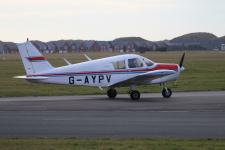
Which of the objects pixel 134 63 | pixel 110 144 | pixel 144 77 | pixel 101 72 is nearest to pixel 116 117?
pixel 110 144

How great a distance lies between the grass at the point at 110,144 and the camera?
11148mm

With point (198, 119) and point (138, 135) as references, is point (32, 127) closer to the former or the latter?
point (138, 135)

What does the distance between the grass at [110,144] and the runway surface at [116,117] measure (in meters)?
1.05

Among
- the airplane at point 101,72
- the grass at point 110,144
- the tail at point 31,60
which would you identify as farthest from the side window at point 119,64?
the grass at point 110,144

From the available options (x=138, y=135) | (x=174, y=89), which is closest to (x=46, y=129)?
(x=138, y=135)

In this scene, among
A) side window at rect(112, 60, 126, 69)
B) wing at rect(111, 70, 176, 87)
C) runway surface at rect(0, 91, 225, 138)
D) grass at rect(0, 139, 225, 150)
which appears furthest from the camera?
side window at rect(112, 60, 126, 69)

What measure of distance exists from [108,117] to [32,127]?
3.08m

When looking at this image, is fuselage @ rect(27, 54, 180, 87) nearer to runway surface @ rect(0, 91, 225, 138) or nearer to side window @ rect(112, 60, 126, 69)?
side window @ rect(112, 60, 126, 69)

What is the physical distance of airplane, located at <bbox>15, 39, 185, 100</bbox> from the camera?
81.0 ft

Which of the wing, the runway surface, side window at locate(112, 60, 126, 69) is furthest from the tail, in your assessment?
the wing

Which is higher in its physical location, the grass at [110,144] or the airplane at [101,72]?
the airplane at [101,72]

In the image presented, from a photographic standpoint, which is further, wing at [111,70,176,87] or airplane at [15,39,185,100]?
airplane at [15,39,185,100]

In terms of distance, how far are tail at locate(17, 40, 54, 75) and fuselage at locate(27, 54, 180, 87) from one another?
27 cm

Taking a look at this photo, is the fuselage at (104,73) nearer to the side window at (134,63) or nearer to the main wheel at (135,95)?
the side window at (134,63)
